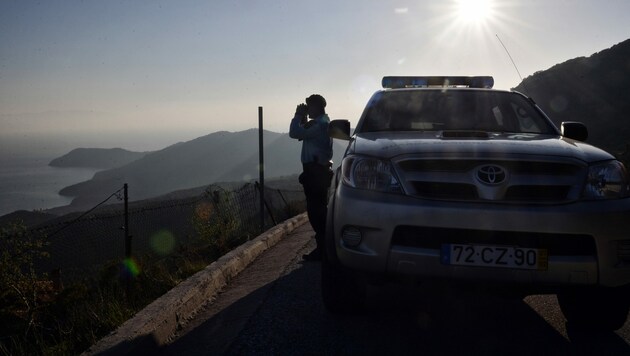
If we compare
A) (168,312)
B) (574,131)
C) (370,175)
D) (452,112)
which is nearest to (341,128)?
(452,112)

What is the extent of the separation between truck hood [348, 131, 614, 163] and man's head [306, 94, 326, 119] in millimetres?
2199

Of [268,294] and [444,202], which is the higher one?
[444,202]

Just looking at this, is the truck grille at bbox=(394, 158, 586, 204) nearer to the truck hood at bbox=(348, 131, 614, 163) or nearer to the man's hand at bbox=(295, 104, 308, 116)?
the truck hood at bbox=(348, 131, 614, 163)

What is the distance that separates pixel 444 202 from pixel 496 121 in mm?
1884

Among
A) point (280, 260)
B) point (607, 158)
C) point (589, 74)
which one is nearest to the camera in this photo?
point (607, 158)

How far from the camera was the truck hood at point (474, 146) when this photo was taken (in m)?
3.06

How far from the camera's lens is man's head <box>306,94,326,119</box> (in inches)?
228

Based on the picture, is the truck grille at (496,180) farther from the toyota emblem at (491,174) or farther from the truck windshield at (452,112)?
the truck windshield at (452,112)

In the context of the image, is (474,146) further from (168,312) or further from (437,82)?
(437,82)

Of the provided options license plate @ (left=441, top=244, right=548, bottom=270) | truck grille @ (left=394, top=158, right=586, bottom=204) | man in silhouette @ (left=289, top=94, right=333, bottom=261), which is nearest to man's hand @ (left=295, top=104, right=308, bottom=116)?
man in silhouette @ (left=289, top=94, right=333, bottom=261)

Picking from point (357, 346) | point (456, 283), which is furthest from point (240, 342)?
point (456, 283)

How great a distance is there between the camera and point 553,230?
9.20 ft

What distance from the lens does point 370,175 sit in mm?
3209

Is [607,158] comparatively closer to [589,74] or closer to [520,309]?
[520,309]
